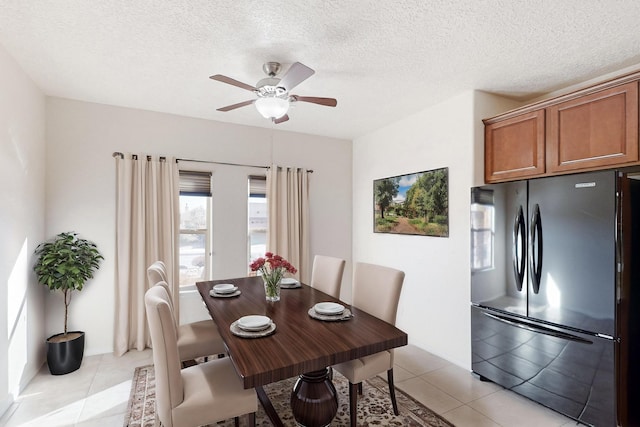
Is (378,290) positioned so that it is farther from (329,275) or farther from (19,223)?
(19,223)

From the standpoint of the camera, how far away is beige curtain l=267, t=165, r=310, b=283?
13.5 ft

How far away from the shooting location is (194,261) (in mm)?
3805

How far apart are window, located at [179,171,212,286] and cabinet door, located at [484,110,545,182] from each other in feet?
10.3

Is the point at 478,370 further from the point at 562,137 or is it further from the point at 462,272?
the point at 562,137

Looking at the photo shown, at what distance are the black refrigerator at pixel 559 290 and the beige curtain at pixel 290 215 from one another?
2.19 m

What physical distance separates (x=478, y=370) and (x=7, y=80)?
4.50 metres

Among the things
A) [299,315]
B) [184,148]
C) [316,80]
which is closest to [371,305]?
[299,315]

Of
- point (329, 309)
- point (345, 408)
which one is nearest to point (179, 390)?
point (329, 309)

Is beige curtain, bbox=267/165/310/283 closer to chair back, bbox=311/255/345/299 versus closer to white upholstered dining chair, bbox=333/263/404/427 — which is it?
chair back, bbox=311/255/345/299

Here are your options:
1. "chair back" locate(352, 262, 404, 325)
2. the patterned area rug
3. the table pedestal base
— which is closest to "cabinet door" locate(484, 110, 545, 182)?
"chair back" locate(352, 262, 404, 325)

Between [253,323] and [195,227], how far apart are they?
92.6 inches

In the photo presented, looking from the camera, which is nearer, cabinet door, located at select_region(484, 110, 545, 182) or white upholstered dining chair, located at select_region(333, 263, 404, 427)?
white upholstered dining chair, located at select_region(333, 263, 404, 427)

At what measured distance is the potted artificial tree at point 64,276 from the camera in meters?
2.73

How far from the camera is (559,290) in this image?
2238 mm
